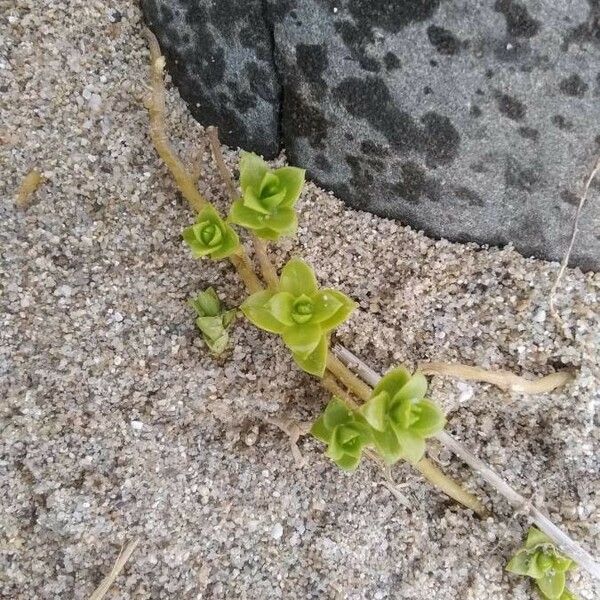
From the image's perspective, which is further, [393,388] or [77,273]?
[77,273]

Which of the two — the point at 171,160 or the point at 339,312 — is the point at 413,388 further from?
the point at 171,160

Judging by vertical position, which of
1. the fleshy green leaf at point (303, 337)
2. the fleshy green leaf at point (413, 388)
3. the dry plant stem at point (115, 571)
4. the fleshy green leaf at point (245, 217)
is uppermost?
the fleshy green leaf at point (245, 217)

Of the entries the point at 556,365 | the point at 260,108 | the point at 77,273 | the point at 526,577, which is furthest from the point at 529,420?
the point at 77,273

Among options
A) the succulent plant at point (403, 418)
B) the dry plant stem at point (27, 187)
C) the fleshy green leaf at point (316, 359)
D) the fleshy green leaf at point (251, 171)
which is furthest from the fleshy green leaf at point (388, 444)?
the dry plant stem at point (27, 187)

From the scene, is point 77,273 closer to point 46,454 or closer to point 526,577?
point 46,454

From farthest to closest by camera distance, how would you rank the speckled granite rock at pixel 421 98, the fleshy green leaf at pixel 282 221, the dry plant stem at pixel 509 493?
1. the dry plant stem at pixel 509 493
2. the fleshy green leaf at pixel 282 221
3. the speckled granite rock at pixel 421 98

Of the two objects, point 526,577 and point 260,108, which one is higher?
point 260,108

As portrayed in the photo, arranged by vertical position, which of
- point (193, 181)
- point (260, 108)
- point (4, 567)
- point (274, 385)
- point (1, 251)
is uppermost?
point (260, 108)

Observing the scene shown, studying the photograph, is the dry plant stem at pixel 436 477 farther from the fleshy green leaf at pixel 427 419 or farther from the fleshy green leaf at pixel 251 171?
the fleshy green leaf at pixel 251 171
